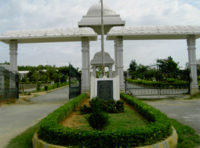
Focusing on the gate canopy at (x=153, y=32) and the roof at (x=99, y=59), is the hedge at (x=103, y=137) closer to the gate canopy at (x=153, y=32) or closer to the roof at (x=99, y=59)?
the gate canopy at (x=153, y=32)

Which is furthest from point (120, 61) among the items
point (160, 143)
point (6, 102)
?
point (160, 143)

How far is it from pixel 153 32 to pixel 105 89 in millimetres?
6055

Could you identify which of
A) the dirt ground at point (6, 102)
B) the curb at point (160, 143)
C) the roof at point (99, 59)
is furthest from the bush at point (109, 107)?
the dirt ground at point (6, 102)

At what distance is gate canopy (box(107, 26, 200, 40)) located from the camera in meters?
11.5

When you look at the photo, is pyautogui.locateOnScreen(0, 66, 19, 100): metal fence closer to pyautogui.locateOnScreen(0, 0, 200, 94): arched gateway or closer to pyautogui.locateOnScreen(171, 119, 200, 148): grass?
pyautogui.locateOnScreen(0, 0, 200, 94): arched gateway

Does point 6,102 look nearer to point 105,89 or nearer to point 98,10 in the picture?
point 105,89

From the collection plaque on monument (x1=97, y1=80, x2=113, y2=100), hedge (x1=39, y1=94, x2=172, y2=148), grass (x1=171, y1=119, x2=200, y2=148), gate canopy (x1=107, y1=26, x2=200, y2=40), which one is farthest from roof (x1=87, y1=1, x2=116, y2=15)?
hedge (x1=39, y1=94, x2=172, y2=148)

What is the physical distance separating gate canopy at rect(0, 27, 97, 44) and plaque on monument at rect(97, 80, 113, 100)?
15.7ft

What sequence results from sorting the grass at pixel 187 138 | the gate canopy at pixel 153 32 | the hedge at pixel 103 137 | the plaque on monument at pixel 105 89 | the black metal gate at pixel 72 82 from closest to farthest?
the hedge at pixel 103 137 → the grass at pixel 187 138 → the plaque on monument at pixel 105 89 → the black metal gate at pixel 72 82 → the gate canopy at pixel 153 32

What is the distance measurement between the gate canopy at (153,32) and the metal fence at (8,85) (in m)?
6.97

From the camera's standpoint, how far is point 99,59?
12.9 m

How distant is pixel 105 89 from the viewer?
7.85 m

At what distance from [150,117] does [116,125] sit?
1086mm

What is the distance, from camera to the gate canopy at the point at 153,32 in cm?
1150
